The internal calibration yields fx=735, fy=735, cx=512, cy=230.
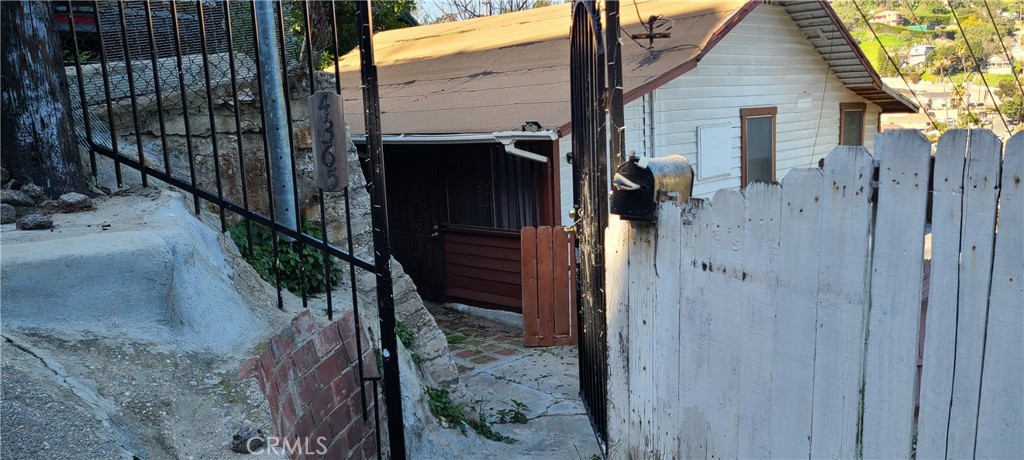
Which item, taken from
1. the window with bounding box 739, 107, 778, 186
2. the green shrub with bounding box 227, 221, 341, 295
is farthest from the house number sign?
the window with bounding box 739, 107, 778, 186

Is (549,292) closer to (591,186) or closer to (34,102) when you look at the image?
(591,186)

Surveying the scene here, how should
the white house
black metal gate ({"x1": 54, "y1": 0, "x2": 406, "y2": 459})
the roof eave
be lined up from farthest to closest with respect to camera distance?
1. the roof eave
2. the white house
3. black metal gate ({"x1": 54, "y1": 0, "x2": 406, "y2": 459})

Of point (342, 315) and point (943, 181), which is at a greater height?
point (943, 181)

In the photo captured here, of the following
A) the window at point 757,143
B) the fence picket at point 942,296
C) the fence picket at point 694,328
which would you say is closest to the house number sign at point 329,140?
the fence picket at point 694,328

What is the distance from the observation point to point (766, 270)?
253 centimetres

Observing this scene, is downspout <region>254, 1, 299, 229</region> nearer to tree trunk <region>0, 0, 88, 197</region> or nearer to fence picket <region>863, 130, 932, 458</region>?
tree trunk <region>0, 0, 88, 197</region>

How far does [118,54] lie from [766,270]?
189 inches

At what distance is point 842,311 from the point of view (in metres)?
2.29

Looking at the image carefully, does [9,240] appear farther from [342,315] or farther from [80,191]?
[342,315]

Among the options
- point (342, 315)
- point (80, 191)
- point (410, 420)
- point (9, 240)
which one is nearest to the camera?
point (9, 240)

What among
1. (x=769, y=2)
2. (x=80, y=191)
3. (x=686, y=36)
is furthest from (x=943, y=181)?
(x=769, y=2)

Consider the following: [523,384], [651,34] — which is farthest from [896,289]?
[651,34]

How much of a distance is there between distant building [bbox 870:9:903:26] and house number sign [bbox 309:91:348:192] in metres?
7.19

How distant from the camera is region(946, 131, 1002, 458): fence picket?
1933 millimetres
